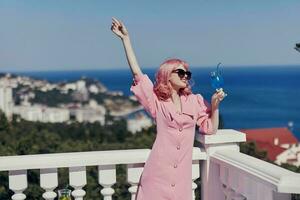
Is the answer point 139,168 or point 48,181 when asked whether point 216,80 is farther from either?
point 48,181

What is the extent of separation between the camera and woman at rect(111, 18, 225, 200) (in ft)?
6.66

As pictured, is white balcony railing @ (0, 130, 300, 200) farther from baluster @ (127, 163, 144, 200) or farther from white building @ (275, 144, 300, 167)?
white building @ (275, 144, 300, 167)

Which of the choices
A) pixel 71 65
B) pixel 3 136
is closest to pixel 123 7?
pixel 71 65

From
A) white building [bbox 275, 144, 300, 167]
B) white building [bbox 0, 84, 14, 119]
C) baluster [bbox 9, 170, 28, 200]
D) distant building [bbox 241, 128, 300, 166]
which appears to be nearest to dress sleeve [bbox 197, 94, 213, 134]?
baluster [bbox 9, 170, 28, 200]

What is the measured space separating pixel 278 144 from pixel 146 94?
4865cm

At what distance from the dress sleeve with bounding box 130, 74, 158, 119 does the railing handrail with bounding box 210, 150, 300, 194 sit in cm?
47

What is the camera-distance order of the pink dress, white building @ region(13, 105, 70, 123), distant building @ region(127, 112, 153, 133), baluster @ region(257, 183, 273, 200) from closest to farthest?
baluster @ region(257, 183, 273, 200) → the pink dress → distant building @ region(127, 112, 153, 133) → white building @ region(13, 105, 70, 123)

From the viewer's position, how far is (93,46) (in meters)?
88.1

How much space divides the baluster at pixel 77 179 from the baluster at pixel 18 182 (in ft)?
0.71

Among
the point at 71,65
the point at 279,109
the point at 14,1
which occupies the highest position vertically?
the point at 14,1

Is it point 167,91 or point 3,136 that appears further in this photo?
point 3,136

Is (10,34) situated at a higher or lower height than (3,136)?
higher

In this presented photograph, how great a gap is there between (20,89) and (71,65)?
38.6 m

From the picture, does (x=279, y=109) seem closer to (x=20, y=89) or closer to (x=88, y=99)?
(x=88, y=99)
